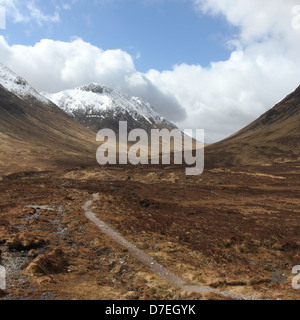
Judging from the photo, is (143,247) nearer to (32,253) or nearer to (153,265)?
(153,265)

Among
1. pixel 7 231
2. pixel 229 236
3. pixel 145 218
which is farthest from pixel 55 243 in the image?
pixel 229 236

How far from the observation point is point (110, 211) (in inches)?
1390

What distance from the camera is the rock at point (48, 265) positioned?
16.8 metres

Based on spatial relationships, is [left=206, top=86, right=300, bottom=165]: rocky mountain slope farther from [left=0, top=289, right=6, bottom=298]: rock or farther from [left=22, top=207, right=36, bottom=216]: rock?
[left=0, top=289, right=6, bottom=298]: rock

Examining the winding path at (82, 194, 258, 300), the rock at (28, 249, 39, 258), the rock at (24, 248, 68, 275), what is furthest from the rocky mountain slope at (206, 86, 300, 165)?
the rock at (24, 248, 68, 275)

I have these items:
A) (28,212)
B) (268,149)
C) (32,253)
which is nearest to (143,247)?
(32,253)

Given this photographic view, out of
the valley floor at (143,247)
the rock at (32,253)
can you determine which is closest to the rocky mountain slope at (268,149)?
the valley floor at (143,247)

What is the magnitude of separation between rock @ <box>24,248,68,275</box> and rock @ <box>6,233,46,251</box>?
3.35 meters

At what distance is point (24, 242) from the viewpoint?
69.2 feet

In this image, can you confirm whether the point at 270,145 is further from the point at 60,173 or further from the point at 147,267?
the point at 147,267

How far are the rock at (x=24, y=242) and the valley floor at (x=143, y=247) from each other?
7 centimetres

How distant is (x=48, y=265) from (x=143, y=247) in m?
8.60

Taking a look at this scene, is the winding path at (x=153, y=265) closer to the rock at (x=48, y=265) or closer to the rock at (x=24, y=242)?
the rock at (x=48, y=265)

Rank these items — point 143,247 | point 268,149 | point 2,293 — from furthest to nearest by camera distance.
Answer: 1. point 268,149
2. point 143,247
3. point 2,293
